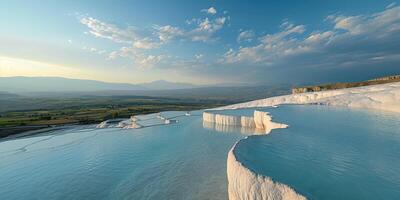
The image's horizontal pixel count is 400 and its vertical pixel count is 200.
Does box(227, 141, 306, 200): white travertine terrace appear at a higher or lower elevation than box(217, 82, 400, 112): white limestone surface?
lower

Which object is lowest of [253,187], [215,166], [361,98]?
[215,166]

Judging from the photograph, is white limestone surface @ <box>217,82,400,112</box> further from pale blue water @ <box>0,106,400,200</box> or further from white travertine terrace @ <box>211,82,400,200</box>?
pale blue water @ <box>0,106,400,200</box>

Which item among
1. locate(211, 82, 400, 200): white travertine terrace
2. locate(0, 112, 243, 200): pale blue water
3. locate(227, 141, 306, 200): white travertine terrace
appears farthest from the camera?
locate(0, 112, 243, 200): pale blue water

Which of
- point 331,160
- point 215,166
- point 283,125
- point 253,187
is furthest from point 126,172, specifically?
point 331,160

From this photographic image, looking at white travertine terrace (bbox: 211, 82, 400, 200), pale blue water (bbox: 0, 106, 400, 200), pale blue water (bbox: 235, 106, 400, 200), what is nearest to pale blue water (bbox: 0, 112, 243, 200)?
pale blue water (bbox: 0, 106, 400, 200)

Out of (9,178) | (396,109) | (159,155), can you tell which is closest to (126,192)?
(159,155)

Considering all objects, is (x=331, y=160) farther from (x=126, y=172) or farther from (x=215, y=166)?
(x=126, y=172)

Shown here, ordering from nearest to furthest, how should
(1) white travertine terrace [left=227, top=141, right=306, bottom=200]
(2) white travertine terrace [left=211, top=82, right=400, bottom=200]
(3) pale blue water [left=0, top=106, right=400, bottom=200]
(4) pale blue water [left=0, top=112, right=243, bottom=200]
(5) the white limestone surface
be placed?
(1) white travertine terrace [left=227, top=141, right=306, bottom=200] < (2) white travertine terrace [left=211, top=82, right=400, bottom=200] < (3) pale blue water [left=0, top=106, right=400, bottom=200] < (4) pale blue water [left=0, top=112, right=243, bottom=200] < (5) the white limestone surface
